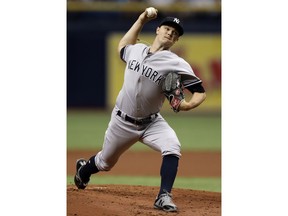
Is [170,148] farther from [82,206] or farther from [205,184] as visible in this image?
[205,184]

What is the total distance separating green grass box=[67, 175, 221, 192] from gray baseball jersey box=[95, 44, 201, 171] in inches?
58.5

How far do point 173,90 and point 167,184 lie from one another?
610mm

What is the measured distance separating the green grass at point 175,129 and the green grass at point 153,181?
2220 millimetres

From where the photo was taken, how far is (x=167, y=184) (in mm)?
4016

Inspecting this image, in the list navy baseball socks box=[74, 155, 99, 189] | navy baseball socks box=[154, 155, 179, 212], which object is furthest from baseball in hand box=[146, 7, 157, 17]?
navy baseball socks box=[74, 155, 99, 189]

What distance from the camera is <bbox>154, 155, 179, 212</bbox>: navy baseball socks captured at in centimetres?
392

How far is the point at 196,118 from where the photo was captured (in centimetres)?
1341

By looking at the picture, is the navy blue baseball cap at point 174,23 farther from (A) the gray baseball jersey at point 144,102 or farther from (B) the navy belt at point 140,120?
(B) the navy belt at point 140,120

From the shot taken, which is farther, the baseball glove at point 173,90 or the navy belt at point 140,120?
the navy belt at point 140,120

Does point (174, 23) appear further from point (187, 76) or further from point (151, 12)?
point (187, 76)

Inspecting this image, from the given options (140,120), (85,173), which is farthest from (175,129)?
(140,120)

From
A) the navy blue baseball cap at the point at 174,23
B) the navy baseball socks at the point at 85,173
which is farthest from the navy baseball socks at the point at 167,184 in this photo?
the navy blue baseball cap at the point at 174,23

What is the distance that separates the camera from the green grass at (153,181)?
19.3 feet
